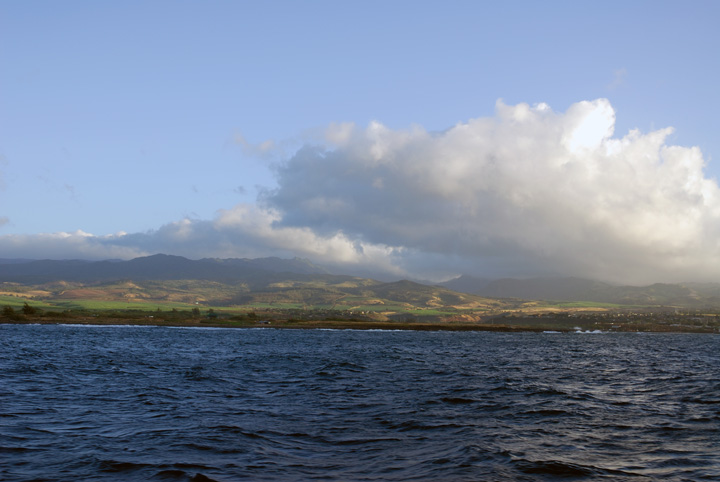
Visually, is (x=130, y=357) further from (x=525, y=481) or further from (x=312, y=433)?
(x=525, y=481)

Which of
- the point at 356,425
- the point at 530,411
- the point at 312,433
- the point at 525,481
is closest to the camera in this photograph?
the point at 525,481

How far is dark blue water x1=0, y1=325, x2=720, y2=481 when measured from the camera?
2202 centimetres

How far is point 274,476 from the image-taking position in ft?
68.2

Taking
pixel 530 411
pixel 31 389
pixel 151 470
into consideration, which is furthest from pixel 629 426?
pixel 31 389

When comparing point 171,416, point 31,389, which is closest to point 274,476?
point 171,416

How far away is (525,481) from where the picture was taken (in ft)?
67.5

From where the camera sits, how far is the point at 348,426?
3119 cm

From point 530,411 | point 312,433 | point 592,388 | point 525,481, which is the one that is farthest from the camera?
point 592,388

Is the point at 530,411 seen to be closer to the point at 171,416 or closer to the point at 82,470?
the point at 171,416

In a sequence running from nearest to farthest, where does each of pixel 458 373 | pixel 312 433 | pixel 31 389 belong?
pixel 312 433
pixel 31 389
pixel 458 373

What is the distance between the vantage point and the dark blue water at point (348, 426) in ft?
72.2

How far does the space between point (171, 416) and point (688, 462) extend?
27.5 meters

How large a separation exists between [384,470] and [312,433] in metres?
8.20

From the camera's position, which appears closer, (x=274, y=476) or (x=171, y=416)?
(x=274, y=476)
